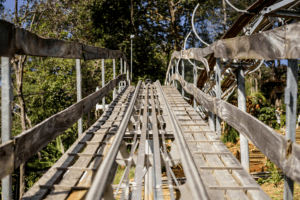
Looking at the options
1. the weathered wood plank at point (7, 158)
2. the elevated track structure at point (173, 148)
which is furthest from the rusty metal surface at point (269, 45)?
the weathered wood plank at point (7, 158)

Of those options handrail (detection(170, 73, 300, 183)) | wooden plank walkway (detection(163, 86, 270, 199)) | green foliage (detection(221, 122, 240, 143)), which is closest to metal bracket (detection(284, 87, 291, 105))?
handrail (detection(170, 73, 300, 183))

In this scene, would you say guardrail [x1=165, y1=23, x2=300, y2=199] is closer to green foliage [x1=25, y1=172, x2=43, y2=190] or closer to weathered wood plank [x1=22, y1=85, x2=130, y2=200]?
weathered wood plank [x1=22, y1=85, x2=130, y2=200]

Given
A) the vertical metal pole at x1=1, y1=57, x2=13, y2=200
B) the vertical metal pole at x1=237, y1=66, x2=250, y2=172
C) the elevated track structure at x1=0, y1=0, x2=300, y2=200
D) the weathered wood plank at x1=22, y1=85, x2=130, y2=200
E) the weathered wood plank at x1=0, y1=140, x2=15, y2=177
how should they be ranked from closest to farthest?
1. the weathered wood plank at x1=0, y1=140, x2=15, y2=177
2. the elevated track structure at x1=0, y1=0, x2=300, y2=200
3. the vertical metal pole at x1=1, y1=57, x2=13, y2=200
4. the weathered wood plank at x1=22, y1=85, x2=130, y2=200
5. the vertical metal pole at x1=237, y1=66, x2=250, y2=172

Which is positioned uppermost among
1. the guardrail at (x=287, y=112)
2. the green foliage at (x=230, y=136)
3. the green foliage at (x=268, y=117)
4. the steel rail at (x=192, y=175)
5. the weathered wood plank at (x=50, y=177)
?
the guardrail at (x=287, y=112)

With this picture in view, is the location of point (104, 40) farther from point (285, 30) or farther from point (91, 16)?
point (285, 30)

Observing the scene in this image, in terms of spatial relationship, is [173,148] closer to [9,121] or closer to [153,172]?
[153,172]

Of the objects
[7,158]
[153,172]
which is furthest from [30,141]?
[153,172]

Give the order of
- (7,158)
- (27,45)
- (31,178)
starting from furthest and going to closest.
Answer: (31,178) < (27,45) < (7,158)

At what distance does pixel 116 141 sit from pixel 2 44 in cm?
136

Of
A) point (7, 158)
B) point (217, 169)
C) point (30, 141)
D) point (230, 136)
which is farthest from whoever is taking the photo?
point (230, 136)

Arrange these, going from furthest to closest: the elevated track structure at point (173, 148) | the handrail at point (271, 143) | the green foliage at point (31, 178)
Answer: the green foliage at point (31, 178) → the elevated track structure at point (173, 148) → the handrail at point (271, 143)

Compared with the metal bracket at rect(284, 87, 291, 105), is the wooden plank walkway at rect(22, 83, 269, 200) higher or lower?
lower

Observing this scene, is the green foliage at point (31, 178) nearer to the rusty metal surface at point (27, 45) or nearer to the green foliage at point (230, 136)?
the green foliage at point (230, 136)

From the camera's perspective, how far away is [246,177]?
2309mm
